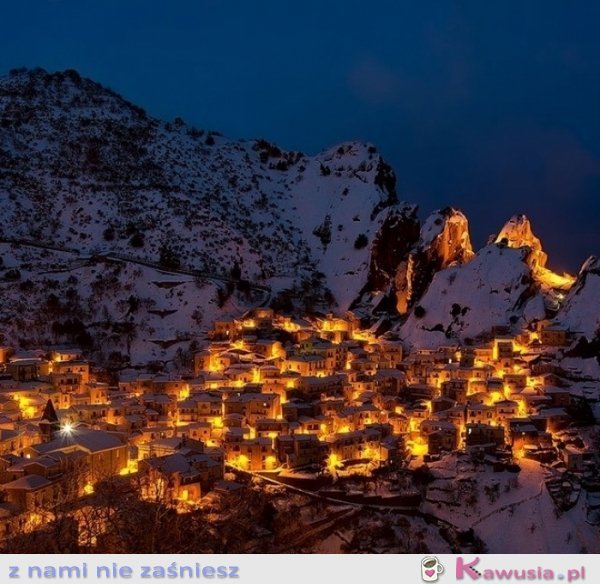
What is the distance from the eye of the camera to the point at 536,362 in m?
29.9

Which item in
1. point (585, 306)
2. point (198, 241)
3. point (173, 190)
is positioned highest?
point (173, 190)

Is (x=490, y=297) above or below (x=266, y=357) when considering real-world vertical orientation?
above

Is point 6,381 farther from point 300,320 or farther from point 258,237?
point 258,237

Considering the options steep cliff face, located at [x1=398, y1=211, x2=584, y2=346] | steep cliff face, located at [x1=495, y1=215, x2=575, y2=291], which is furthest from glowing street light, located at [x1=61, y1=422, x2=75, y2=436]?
steep cliff face, located at [x1=495, y1=215, x2=575, y2=291]

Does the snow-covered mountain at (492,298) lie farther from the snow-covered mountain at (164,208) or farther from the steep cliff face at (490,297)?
the snow-covered mountain at (164,208)

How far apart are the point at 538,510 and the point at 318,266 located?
26.6 m

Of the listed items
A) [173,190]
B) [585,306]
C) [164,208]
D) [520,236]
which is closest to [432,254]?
[520,236]

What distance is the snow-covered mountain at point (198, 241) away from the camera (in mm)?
34781
